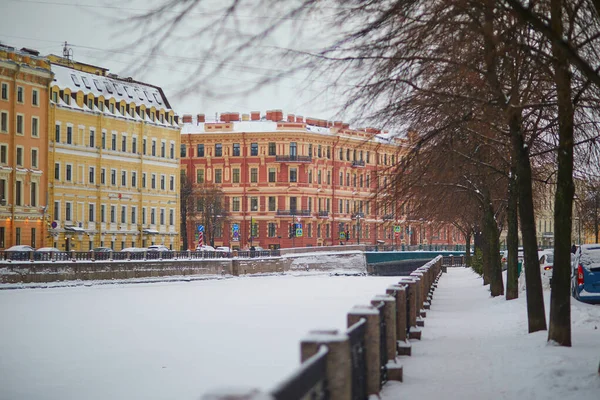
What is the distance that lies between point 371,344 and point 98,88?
240 feet

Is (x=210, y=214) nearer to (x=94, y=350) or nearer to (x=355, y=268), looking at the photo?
(x=355, y=268)

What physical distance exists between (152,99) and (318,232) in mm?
30681

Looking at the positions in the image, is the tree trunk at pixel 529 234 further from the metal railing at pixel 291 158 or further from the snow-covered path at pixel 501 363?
the metal railing at pixel 291 158

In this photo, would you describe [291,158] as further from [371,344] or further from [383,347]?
[371,344]

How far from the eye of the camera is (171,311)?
38562 mm

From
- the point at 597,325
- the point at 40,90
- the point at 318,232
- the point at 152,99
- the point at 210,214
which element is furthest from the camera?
the point at 318,232

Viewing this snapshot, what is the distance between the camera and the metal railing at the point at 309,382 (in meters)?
5.50

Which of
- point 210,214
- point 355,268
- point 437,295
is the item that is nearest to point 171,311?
point 437,295

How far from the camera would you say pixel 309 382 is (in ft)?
20.7

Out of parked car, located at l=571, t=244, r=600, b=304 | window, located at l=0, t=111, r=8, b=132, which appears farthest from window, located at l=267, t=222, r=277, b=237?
parked car, located at l=571, t=244, r=600, b=304

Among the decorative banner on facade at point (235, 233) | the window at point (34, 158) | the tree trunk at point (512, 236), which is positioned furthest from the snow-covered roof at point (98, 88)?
the tree trunk at point (512, 236)

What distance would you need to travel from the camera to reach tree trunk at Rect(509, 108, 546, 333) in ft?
56.8

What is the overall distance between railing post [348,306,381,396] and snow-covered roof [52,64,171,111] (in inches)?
2463

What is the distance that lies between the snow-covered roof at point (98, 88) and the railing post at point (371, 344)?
205 ft
